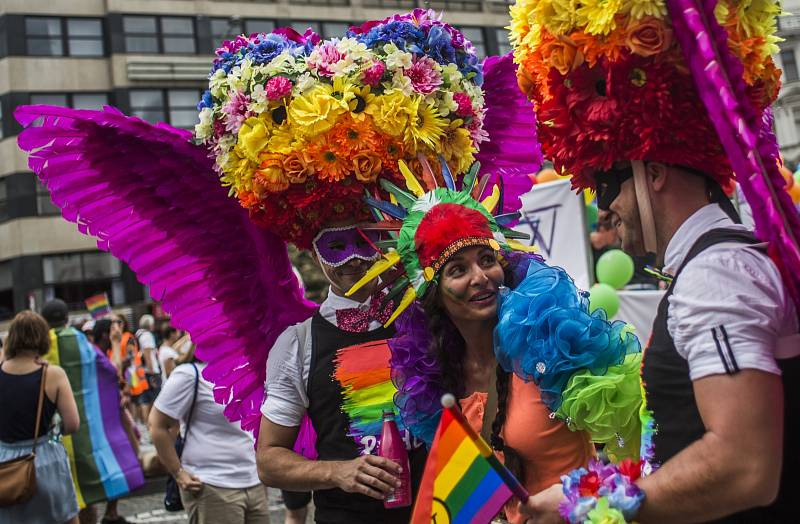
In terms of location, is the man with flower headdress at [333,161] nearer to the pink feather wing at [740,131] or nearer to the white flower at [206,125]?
the white flower at [206,125]

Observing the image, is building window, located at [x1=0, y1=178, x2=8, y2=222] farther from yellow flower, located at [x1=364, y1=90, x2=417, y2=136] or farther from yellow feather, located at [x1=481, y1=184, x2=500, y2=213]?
yellow feather, located at [x1=481, y1=184, x2=500, y2=213]

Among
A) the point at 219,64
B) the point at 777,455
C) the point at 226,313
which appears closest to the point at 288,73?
the point at 219,64

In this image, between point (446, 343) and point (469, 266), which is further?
point (446, 343)

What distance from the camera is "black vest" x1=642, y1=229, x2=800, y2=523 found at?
163cm

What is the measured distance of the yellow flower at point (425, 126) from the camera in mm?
2730

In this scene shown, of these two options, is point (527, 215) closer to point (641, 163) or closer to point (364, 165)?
point (364, 165)

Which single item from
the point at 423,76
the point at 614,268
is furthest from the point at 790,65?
the point at 423,76

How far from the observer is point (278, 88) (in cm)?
274

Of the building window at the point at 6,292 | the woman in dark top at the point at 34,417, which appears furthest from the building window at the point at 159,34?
the woman in dark top at the point at 34,417

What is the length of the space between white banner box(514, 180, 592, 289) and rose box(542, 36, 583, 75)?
14.5 feet

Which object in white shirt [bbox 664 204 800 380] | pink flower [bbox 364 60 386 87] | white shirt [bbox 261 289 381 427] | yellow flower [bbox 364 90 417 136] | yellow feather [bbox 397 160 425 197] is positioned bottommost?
white shirt [bbox 261 289 381 427]

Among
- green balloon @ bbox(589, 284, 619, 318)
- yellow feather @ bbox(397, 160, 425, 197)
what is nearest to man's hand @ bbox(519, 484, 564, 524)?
yellow feather @ bbox(397, 160, 425, 197)

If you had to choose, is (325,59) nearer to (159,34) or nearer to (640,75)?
(640,75)

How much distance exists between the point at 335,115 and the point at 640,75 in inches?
45.4
